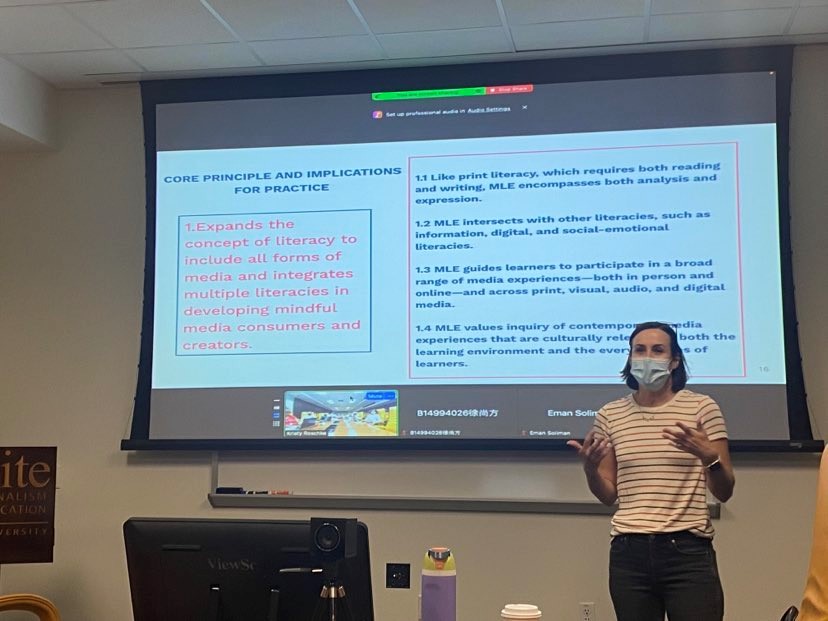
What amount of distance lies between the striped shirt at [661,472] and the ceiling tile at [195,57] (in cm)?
204

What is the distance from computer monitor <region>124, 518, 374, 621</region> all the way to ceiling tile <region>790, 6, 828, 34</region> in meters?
2.52

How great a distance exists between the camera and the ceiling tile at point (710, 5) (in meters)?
3.02

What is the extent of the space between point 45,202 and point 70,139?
288 millimetres

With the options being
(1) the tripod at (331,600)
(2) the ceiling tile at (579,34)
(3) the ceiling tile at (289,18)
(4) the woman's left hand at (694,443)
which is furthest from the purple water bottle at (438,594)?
(2) the ceiling tile at (579,34)

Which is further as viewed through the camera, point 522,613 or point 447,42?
point 447,42

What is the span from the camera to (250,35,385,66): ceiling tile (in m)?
3.36

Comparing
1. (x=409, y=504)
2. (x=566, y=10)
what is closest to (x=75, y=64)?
(x=566, y=10)

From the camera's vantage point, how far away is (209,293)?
3594 mm

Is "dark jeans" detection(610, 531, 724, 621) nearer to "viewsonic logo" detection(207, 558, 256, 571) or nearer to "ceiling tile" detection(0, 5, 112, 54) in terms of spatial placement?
"viewsonic logo" detection(207, 558, 256, 571)

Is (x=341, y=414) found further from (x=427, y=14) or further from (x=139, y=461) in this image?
Result: (x=427, y=14)

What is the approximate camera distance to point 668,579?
2412mm

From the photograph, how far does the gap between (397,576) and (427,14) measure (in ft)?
6.80

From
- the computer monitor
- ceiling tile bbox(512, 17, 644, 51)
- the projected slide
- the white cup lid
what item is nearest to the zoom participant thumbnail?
the projected slide

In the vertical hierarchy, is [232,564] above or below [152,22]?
below
